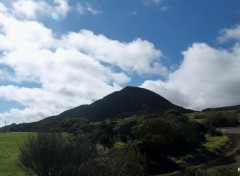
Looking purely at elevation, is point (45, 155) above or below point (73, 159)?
above

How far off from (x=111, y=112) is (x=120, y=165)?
175 meters

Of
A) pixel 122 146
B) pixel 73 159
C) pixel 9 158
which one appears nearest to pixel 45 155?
pixel 73 159

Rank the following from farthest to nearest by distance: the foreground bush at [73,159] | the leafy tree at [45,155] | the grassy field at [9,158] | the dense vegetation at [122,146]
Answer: the grassy field at [9,158] → the leafy tree at [45,155] → the dense vegetation at [122,146] → the foreground bush at [73,159]

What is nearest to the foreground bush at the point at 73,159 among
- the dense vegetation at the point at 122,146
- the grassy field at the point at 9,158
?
the dense vegetation at the point at 122,146

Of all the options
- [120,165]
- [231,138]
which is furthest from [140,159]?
[231,138]

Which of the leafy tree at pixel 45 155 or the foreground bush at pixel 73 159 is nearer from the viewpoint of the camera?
the foreground bush at pixel 73 159

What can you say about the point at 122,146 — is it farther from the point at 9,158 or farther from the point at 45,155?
the point at 9,158

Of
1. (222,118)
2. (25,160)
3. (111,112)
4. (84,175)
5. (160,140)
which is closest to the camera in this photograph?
(84,175)

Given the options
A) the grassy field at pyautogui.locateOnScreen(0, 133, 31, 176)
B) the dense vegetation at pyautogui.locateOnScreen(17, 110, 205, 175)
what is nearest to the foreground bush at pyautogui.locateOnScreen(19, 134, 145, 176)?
the dense vegetation at pyautogui.locateOnScreen(17, 110, 205, 175)

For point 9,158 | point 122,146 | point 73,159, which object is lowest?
point 73,159

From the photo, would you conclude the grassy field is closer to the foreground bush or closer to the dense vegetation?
the foreground bush

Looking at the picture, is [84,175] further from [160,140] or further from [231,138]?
[231,138]

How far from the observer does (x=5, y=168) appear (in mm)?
54000

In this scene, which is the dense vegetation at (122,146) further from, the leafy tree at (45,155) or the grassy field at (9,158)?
the grassy field at (9,158)
